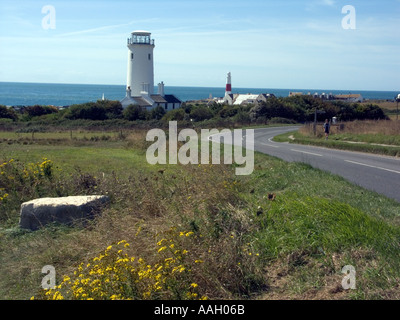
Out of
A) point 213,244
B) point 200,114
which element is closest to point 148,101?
point 200,114

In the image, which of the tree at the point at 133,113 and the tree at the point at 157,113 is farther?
the tree at the point at 157,113

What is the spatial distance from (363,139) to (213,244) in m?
23.9

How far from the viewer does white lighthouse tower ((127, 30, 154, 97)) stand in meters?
67.9

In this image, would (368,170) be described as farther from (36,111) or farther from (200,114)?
(36,111)

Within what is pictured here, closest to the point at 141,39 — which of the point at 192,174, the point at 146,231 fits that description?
the point at 192,174

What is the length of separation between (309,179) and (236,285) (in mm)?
6170

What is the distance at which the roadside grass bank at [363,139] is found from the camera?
2392 centimetres

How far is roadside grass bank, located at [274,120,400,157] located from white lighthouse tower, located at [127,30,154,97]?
3657 cm

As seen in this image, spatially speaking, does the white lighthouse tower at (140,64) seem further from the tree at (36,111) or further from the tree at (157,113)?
the tree at (36,111)

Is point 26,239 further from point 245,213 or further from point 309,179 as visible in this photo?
point 309,179

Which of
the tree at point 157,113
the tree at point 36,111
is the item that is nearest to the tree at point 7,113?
the tree at point 36,111

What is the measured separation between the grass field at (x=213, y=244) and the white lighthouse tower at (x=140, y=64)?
5849 centimetres

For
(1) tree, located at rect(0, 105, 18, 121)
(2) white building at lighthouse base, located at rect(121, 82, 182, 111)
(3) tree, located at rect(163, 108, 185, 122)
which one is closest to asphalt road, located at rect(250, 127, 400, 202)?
(3) tree, located at rect(163, 108, 185, 122)
